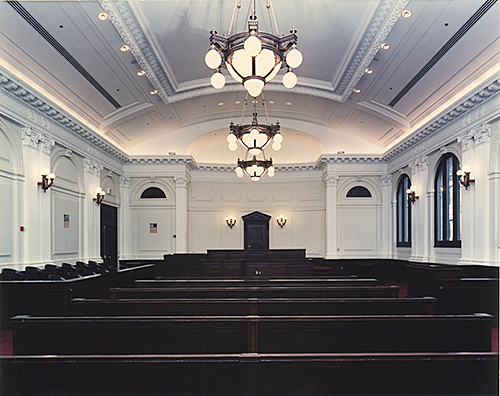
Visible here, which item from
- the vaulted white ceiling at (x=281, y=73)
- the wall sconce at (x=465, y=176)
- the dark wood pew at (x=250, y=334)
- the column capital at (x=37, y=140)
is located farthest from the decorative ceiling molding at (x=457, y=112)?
the column capital at (x=37, y=140)

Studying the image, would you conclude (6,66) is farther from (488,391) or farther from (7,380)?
(488,391)

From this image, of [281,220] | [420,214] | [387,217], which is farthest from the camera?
[281,220]

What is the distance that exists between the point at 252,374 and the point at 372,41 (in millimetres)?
8262

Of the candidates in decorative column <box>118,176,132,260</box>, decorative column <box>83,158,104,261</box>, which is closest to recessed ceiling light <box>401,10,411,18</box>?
decorative column <box>83,158,104,261</box>

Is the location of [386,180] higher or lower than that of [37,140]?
lower

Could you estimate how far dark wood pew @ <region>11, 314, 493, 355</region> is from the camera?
3795 mm

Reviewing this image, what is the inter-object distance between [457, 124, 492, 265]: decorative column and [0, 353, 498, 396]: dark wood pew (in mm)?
6899

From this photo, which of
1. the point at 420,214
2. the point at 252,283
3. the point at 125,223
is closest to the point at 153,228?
the point at 125,223

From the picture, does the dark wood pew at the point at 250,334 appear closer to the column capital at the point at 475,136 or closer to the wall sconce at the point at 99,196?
the column capital at the point at 475,136

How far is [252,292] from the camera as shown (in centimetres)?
570

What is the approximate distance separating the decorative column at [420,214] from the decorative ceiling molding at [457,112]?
0.71 m

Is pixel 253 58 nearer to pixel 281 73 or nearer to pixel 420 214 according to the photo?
pixel 281 73

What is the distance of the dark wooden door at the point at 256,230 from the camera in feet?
58.1

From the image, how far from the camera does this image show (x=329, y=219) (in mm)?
16406
